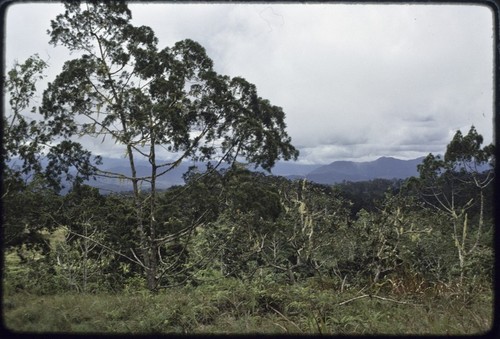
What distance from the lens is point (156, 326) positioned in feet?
10.8

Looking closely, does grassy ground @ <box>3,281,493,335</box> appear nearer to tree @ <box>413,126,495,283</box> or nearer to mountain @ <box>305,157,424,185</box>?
mountain @ <box>305,157,424,185</box>

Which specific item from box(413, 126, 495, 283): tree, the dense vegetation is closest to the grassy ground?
the dense vegetation

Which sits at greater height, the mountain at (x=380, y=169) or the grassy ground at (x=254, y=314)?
the mountain at (x=380, y=169)

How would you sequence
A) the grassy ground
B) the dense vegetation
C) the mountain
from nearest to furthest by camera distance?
1. the grassy ground
2. the dense vegetation
3. the mountain

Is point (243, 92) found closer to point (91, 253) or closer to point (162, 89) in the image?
point (162, 89)

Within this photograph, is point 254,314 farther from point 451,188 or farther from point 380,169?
point 380,169

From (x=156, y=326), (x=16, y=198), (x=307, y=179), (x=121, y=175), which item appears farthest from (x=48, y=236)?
(x=307, y=179)

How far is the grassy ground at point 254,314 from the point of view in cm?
284

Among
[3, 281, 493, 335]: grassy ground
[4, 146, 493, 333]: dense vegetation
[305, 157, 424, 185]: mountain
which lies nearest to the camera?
[3, 281, 493, 335]: grassy ground

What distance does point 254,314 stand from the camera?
3.83m

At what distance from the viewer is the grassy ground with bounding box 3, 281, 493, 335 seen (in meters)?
2.84

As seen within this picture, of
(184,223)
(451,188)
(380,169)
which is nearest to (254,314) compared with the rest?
(184,223)

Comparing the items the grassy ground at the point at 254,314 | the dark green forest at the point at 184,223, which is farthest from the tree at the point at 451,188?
the grassy ground at the point at 254,314

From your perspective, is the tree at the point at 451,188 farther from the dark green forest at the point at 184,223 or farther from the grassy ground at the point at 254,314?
the grassy ground at the point at 254,314
